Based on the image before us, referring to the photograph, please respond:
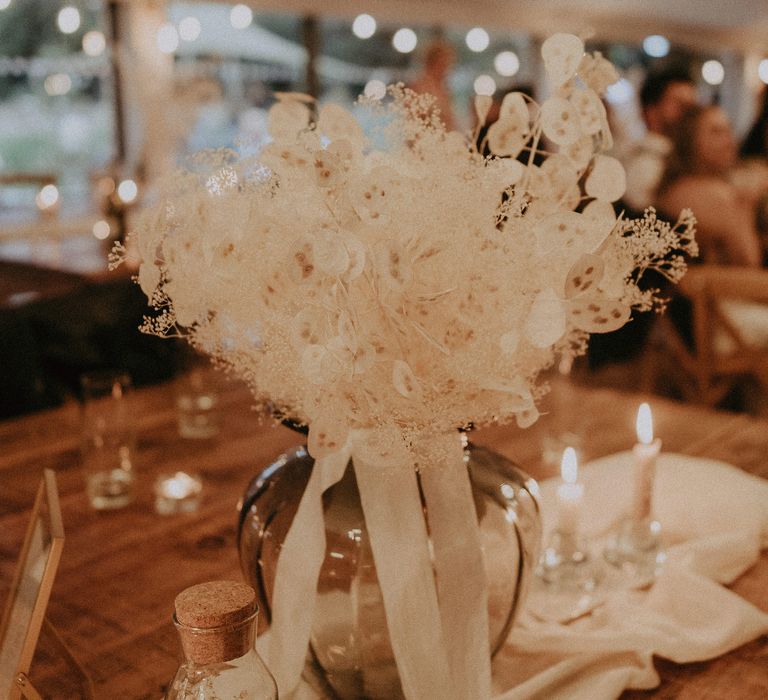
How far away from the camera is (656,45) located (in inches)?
393

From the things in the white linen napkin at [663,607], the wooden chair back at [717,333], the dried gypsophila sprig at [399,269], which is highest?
the dried gypsophila sprig at [399,269]

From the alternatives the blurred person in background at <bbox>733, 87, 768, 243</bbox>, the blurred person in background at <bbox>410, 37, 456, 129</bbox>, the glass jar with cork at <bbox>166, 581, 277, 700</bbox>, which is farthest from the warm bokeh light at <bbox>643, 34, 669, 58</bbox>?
the glass jar with cork at <bbox>166, 581, 277, 700</bbox>

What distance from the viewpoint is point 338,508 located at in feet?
2.41

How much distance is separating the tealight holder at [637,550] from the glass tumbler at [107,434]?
64 cm

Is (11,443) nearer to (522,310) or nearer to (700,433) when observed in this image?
(522,310)

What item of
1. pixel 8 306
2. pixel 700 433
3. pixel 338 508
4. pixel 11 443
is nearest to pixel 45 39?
pixel 8 306

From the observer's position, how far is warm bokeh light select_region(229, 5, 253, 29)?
21.3 feet

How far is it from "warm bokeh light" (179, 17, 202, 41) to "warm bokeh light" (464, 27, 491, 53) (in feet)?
8.83

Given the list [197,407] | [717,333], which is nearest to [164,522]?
[197,407]

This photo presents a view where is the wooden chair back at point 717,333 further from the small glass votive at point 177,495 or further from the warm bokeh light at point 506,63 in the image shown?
the warm bokeh light at point 506,63

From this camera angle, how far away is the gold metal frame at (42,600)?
650 millimetres

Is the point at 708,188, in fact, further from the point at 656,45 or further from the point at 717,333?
the point at 656,45

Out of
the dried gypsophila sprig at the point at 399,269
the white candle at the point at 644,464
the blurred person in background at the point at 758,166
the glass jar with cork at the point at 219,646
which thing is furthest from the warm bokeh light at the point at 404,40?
the glass jar with cork at the point at 219,646

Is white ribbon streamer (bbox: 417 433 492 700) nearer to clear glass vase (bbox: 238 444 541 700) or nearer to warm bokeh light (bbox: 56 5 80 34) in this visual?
clear glass vase (bbox: 238 444 541 700)
